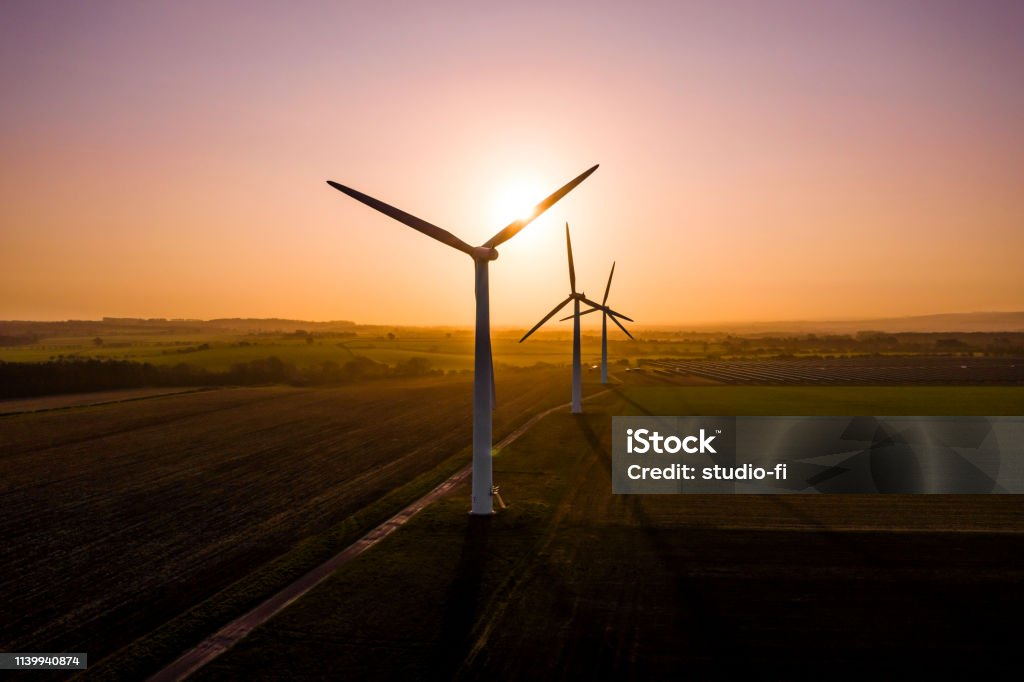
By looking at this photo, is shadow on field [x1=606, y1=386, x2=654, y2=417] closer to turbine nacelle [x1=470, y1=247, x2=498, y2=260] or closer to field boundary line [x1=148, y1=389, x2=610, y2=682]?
field boundary line [x1=148, y1=389, x2=610, y2=682]

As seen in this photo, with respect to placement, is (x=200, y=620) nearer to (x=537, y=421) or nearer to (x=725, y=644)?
(x=725, y=644)

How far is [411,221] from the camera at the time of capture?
1244 inches

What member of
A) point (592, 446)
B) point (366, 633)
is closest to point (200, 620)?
point (366, 633)

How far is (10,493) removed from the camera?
35750 millimetres

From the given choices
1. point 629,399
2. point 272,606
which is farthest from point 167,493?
point 629,399

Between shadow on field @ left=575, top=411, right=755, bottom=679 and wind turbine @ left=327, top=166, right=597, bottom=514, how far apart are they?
26.7ft

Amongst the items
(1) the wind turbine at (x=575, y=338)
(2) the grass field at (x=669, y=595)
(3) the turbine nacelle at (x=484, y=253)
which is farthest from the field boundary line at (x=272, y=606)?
(1) the wind turbine at (x=575, y=338)

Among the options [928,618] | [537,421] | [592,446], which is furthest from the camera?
[537,421]

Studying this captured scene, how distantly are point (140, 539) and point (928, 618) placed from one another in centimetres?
2916

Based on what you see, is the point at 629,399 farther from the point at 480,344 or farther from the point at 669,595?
the point at 669,595

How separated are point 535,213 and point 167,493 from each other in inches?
991

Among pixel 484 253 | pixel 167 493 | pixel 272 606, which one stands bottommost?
pixel 167 493

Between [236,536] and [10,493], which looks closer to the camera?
[236,536]

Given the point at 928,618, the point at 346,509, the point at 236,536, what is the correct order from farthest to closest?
1. the point at 346,509
2. the point at 236,536
3. the point at 928,618
